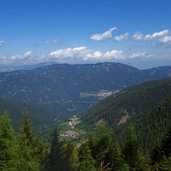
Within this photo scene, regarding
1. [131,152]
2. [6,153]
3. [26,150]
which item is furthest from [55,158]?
[131,152]

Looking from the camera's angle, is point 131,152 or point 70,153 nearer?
point 131,152

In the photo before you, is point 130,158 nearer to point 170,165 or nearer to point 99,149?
point 99,149

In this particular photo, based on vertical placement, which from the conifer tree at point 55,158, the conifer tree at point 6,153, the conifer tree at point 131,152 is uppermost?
the conifer tree at point 6,153

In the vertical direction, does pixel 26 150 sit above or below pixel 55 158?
above

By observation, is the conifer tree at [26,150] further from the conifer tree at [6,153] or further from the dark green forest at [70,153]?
the conifer tree at [6,153]

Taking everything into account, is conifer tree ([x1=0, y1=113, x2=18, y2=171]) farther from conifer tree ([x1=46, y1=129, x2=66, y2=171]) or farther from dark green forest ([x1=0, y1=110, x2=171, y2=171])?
conifer tree ([x1=46, y1=129, x2=66, y2=171])

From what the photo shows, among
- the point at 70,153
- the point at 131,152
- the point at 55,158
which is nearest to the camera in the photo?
the point at 55,158

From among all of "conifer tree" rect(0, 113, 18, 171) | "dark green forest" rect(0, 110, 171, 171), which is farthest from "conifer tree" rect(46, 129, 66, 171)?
"conifer tree" rect(0, 113, 18, 171)

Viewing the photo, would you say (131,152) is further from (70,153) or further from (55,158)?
(55,158)

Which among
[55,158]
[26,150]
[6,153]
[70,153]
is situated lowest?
[70,153]

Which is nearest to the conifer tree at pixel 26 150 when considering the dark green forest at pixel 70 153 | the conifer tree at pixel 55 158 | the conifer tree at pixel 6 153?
the dark green forest at pixel 70 153
